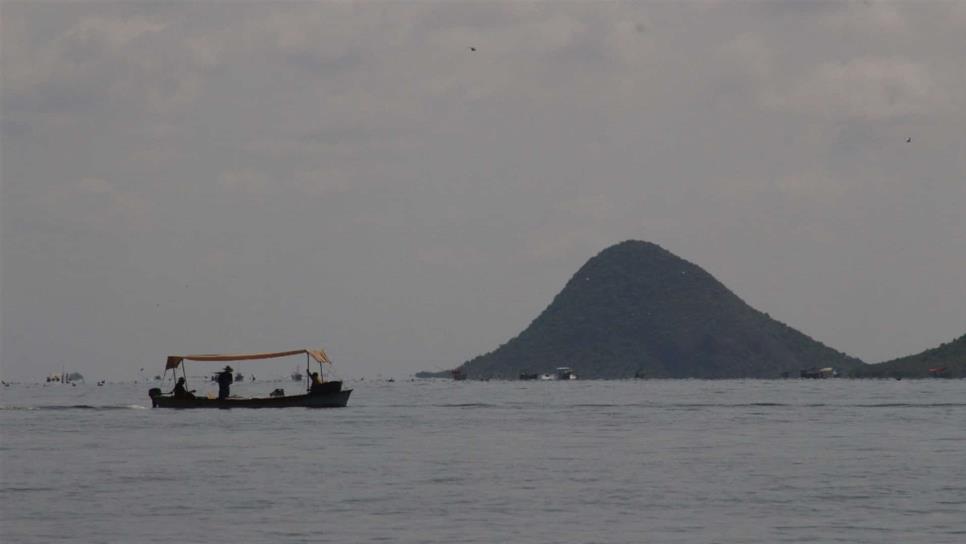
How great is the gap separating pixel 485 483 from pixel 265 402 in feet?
200

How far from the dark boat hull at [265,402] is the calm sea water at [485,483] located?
61.3 ft

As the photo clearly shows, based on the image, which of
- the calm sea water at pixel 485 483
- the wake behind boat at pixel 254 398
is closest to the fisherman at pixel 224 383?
the wake behind boat at pixel 254 398

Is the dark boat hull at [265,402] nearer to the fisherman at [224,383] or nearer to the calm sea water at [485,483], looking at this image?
the fisherman at [224,383]

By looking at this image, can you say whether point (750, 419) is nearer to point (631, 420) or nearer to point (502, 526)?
point (631, 420)

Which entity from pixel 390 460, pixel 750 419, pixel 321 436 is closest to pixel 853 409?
pixel 750 419

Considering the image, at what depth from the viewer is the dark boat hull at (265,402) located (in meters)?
105

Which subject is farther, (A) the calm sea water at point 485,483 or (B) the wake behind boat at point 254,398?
(B) the wake behind boat at point 254,398

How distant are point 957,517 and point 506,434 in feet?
137

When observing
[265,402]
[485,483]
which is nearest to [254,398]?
[265,402]

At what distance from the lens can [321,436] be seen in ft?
245

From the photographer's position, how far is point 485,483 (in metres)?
47.7

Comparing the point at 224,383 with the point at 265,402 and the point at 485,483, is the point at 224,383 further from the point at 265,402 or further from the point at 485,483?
the point at 485,483

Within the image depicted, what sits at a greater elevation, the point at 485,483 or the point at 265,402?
the point at 265,402

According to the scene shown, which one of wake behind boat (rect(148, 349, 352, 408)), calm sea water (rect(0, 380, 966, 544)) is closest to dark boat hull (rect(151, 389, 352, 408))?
wake behind boat (rect(148, 349, 352, 408))
